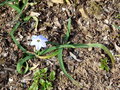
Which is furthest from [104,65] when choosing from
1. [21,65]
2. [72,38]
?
[21,65]

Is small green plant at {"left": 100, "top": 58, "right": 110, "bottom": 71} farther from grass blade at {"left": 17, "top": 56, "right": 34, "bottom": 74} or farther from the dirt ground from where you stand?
grass blade at {"left": 17, "top": 56, "right": 34, "bottom": 74}

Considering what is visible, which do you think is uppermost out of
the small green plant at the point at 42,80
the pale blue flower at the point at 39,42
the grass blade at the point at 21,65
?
the pale blue flower at the point at 39,42

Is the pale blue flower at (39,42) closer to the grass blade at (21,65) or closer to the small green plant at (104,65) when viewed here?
the grass blade at (21,65)

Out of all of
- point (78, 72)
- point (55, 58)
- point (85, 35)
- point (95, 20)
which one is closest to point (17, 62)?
point (55, 58)

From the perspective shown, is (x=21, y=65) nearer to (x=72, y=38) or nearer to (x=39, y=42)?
(x=39, y=42)

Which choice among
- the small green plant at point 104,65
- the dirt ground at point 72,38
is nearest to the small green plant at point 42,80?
the dirt ground at point 72,38

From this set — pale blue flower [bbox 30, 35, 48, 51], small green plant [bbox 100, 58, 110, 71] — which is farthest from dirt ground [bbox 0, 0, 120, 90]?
pale blue flower [bbox 30, 35, 48, 51]

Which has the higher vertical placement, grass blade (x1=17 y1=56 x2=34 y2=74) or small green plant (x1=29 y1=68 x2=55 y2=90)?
grass blade (x1=17 y1=56 x2=34 y2=74)
